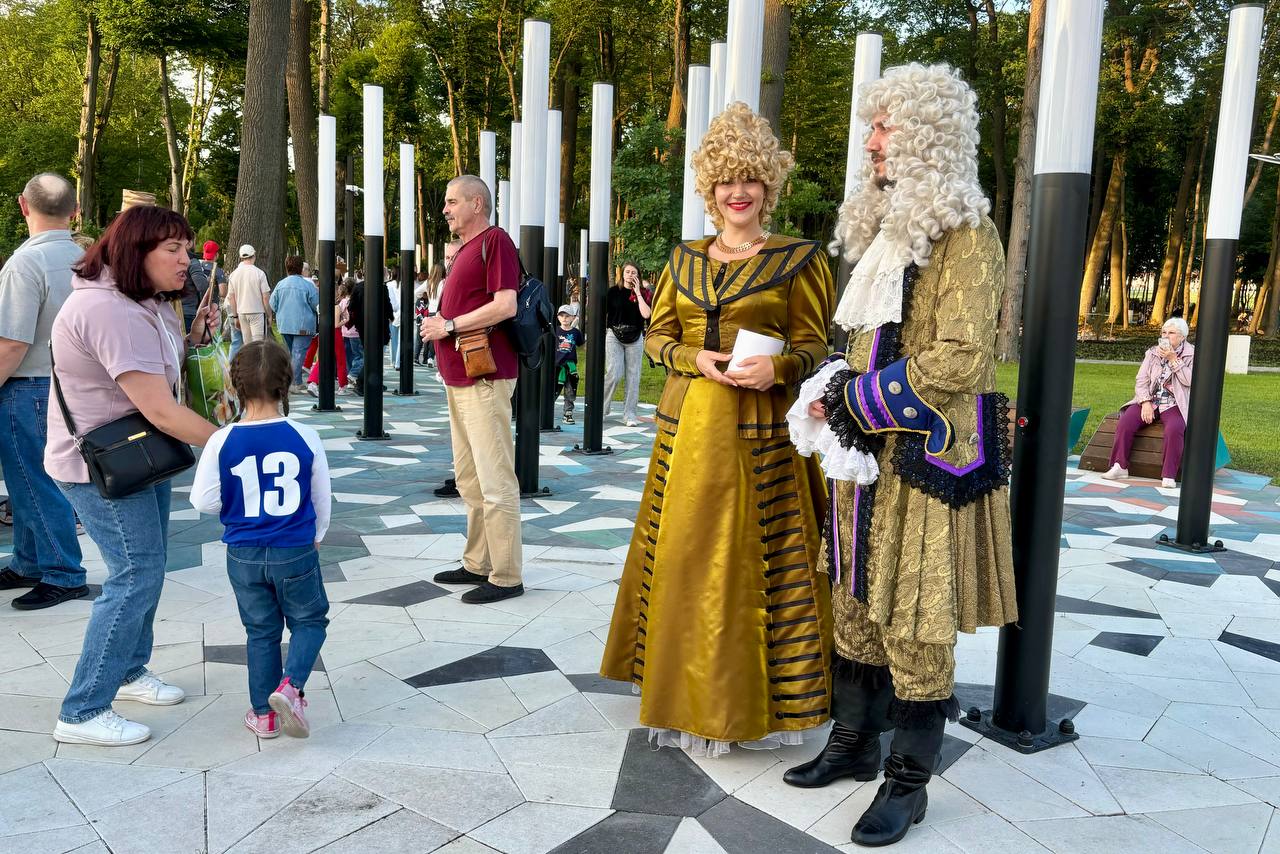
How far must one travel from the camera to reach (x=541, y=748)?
3.35 meters

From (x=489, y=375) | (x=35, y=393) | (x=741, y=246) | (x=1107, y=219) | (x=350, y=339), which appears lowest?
(x=350, y=339)

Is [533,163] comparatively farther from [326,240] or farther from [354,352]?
[354,352]

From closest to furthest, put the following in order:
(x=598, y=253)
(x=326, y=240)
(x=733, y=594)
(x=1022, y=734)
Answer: (x=733, y=594) → (x=1022, y=734) → (x=598, y=253) → (x=326, y=240)

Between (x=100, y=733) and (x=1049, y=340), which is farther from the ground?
(x=1049, y=340)

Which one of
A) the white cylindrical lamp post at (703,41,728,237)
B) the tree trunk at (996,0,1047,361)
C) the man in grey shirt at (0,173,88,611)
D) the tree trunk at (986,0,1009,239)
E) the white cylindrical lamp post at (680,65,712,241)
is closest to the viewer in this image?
the man in grey shirt at (0,173,88,611)

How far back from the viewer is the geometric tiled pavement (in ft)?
9.24

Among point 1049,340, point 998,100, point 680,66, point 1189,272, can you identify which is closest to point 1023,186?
point 680,66

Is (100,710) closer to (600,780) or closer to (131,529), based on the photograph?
(131,529)

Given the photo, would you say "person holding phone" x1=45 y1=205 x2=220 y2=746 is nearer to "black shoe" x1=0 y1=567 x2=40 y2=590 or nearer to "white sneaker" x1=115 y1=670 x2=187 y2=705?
"white sneaker" x1=115 y1=670 x2=187 y2=705

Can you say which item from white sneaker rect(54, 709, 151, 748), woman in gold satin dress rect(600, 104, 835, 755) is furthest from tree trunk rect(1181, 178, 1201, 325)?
white sneaker rect(54, 709, 151, 748)

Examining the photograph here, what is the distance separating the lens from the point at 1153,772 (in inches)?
130

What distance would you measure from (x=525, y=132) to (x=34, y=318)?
3.71 metres

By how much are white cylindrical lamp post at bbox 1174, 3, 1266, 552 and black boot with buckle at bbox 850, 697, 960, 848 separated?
440 centimetres

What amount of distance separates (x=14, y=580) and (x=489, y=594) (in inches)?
90.7
